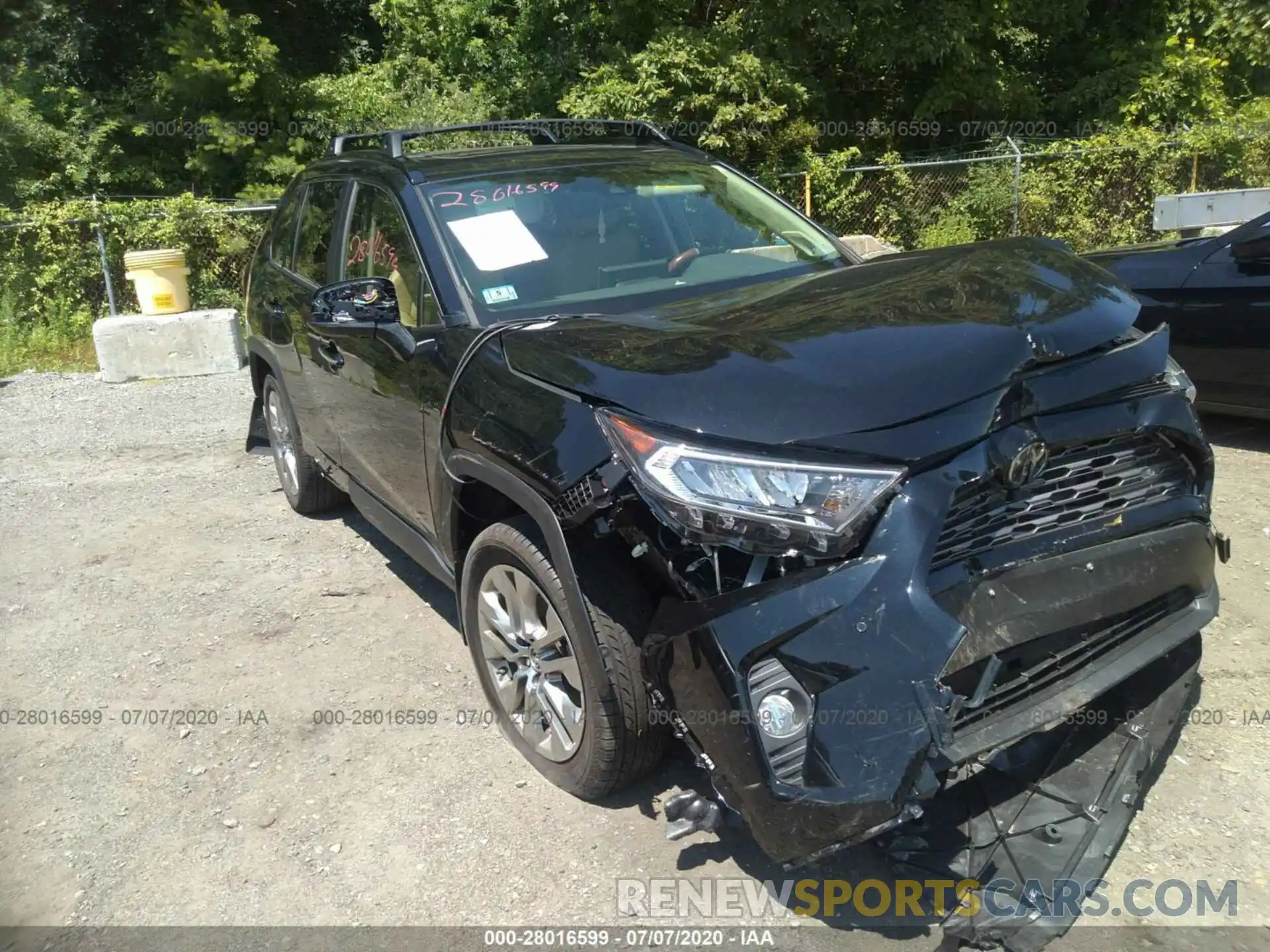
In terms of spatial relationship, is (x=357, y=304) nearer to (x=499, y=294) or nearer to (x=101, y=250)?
(x=499, y=294)

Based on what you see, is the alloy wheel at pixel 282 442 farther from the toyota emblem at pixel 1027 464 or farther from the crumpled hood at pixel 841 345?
the toyota emblem at pixel 1027 464

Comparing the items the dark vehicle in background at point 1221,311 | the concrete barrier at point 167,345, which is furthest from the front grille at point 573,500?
the concrete barrier at point 167,345

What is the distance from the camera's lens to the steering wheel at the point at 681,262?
4.01 metres

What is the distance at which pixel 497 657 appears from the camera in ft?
11.4

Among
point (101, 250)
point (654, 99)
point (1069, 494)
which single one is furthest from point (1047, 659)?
point (654, 99)

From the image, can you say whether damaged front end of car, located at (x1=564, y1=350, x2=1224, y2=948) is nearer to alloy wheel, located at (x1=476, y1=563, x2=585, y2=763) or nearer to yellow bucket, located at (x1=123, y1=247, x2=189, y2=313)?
alloy wheel, located at (x1=476, y1=563, x2=585, y2=763)

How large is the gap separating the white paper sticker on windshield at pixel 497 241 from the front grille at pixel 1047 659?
2.13 meters

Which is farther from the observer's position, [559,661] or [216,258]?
[216,258]

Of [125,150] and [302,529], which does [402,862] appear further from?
[125,150]

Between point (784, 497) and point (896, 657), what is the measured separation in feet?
1.41

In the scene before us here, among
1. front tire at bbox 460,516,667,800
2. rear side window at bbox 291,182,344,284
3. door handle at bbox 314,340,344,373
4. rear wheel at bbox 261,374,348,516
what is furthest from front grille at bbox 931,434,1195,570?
rear wheel at bbox 261,374,348,516

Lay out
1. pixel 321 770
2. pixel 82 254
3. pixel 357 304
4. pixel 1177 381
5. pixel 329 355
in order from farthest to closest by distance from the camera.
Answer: pixel 82 254
pixel 329 355
pixel 357 304
pixel 321 770
pixel 1177 381

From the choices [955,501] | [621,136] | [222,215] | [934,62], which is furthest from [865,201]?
[955,501]

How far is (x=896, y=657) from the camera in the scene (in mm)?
2320
